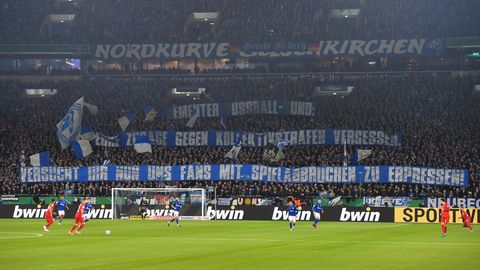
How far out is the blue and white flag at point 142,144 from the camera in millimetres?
77500

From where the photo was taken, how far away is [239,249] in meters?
33.1

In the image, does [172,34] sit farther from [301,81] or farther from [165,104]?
[301,81]

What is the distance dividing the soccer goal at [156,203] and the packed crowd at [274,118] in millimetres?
9068

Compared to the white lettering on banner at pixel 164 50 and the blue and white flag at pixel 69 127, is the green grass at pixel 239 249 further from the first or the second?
the white lettering on banner at pixel 164 50

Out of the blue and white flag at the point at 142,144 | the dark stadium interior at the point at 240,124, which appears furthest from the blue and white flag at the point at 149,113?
the blue and white flag at the point at 142,144

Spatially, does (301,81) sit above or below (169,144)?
above

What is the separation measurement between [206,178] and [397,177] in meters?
16.2

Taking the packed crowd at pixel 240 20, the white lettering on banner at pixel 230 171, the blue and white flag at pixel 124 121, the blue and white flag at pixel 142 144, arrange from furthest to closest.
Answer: the packed crowd at pixel 240 20 < the blue and white flag at pixel 124 121 < the blue and white flag at pixel 142 144 < the white lettering on banner at pixel 230 171

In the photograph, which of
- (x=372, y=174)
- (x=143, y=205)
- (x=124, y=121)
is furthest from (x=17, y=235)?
(x=124, y=121)

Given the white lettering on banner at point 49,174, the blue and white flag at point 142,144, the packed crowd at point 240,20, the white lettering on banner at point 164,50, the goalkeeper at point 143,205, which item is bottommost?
the goalkeeper at point 143,205

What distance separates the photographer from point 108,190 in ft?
233

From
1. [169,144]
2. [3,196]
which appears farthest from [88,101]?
[3,196]

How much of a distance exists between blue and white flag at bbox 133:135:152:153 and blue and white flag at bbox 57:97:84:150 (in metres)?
5.45

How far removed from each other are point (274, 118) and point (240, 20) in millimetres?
17768
